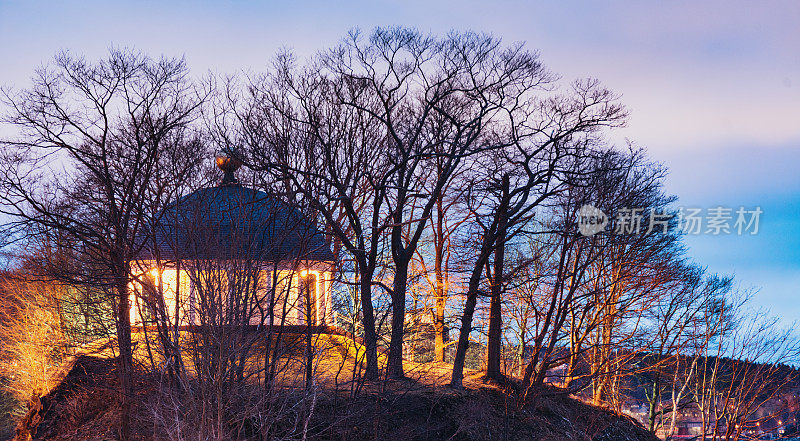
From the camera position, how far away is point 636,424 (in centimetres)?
2539

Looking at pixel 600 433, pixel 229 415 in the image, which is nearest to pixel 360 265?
pixel 229 415

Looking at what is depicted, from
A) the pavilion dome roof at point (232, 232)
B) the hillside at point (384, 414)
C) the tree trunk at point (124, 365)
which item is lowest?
the hillside at point (384, 414)

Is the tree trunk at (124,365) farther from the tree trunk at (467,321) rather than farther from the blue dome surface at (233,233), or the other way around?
the tree trunk at (467,321)

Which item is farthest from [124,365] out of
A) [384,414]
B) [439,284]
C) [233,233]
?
[439,284]

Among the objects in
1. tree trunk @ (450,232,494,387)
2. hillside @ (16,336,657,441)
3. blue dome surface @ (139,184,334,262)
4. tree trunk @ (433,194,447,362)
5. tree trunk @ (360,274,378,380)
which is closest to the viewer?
blue dome surface @ (139,184,334,262)

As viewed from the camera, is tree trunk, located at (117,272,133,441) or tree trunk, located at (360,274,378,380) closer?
tree trunk, located at (117,272,133,441)

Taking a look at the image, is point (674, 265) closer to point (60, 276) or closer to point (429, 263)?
point (429, 263)

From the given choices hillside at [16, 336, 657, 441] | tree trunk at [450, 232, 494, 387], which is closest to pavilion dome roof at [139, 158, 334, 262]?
hillside at [16, 336, 657, 441]

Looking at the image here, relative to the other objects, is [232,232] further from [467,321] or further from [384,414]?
[467,321]

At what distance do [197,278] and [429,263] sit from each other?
1652 cm

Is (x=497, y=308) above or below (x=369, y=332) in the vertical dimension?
above

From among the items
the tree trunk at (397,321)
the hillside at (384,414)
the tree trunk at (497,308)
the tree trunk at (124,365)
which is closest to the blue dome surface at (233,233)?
the tree trunk at (124,365)

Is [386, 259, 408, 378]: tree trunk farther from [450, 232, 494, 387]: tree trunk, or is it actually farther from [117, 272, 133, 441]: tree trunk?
[117, 272, 133, 441]: tree trunk

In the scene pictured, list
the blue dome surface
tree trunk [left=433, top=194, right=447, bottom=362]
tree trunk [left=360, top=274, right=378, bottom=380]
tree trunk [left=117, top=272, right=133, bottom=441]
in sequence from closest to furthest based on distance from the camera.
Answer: the blue dome surface, tree trunk [left=117, top=272, right=133, bottom=441], tree trunk [left=360, top=274, right=378, bottom=380], tree trunk [left=433, top=194, right=447, bottom=362]
